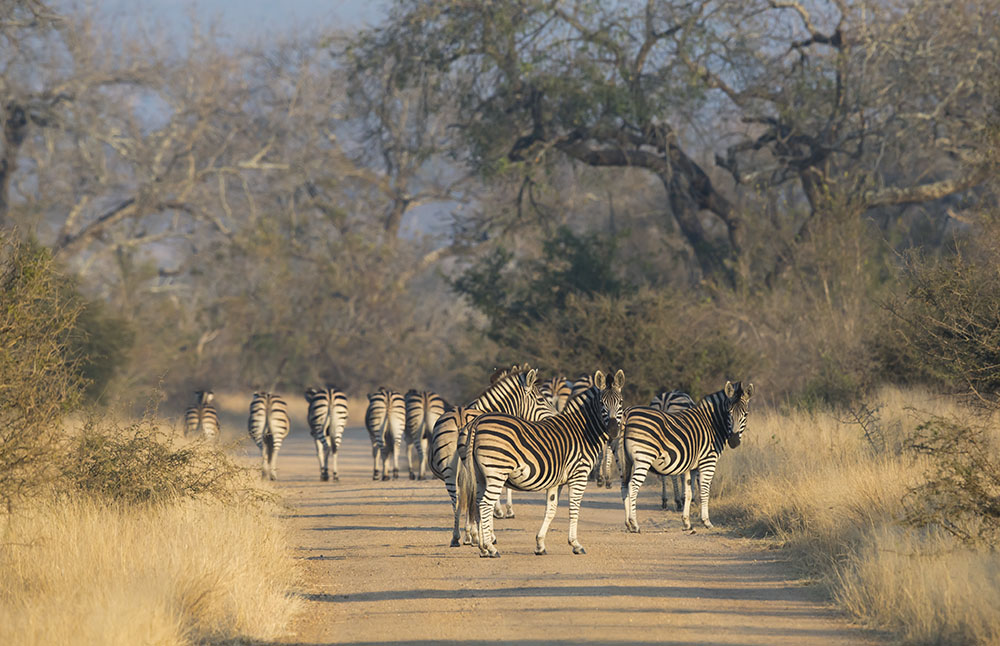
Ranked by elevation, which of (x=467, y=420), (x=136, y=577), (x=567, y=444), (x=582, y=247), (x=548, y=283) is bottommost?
(x=136, y=577)

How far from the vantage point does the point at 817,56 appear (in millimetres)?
29781

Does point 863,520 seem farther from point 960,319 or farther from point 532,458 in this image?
point 960,319

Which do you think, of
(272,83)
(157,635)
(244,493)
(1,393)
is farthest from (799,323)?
(272,83)

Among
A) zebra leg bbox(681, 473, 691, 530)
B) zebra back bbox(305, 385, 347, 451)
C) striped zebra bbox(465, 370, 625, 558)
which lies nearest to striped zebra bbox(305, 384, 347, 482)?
zebra back bbox(305, 385, 347, 451)

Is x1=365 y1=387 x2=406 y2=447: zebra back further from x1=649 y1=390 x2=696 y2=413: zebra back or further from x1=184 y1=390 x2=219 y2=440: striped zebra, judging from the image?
x1=649 y1=390 x2=696 y2=413: zebra back

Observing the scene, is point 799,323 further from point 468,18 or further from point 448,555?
point 448,555

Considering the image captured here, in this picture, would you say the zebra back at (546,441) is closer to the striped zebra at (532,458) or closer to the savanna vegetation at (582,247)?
the striped zebra at (532,458)

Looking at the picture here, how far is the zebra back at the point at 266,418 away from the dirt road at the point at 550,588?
5.49 m

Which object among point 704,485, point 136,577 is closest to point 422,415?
point 704,485

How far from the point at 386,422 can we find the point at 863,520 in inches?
419

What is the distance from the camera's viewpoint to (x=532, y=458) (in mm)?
10922

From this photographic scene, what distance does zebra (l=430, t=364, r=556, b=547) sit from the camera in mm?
11447

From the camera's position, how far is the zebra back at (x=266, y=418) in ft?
65.8

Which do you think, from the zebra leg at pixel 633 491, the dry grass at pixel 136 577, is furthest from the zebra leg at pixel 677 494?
the dry grass at pixel 136 577
